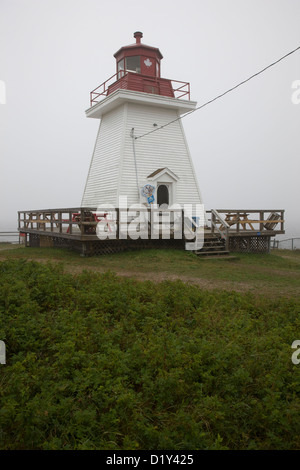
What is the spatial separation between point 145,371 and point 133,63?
1810 centimetres

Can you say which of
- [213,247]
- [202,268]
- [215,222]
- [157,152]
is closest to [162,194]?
[157,152]

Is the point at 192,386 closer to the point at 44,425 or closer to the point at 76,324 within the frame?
the point at 44,425

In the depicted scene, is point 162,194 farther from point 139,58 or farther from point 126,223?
point 139,58

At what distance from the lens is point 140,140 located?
717 inches

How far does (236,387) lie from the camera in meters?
4.62

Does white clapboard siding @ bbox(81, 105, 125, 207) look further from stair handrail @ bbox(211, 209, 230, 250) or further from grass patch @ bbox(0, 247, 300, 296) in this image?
stair handrail @ bbox(211, 209, 230, 250)

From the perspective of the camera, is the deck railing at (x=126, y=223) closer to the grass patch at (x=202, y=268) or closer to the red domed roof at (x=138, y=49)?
the grass patch at (x=202, y=268)

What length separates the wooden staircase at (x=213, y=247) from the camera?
15.8 meters

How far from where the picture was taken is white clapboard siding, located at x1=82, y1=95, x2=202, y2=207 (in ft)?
58.1

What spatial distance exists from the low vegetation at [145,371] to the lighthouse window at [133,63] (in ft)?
49.2

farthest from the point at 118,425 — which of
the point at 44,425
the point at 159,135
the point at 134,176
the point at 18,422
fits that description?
the point at 159,135

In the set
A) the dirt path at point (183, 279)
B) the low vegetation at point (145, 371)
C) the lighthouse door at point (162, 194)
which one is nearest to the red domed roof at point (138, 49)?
the lighthouse door at point (162, 194)

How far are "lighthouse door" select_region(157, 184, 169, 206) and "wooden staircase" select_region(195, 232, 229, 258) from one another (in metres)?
3.10
